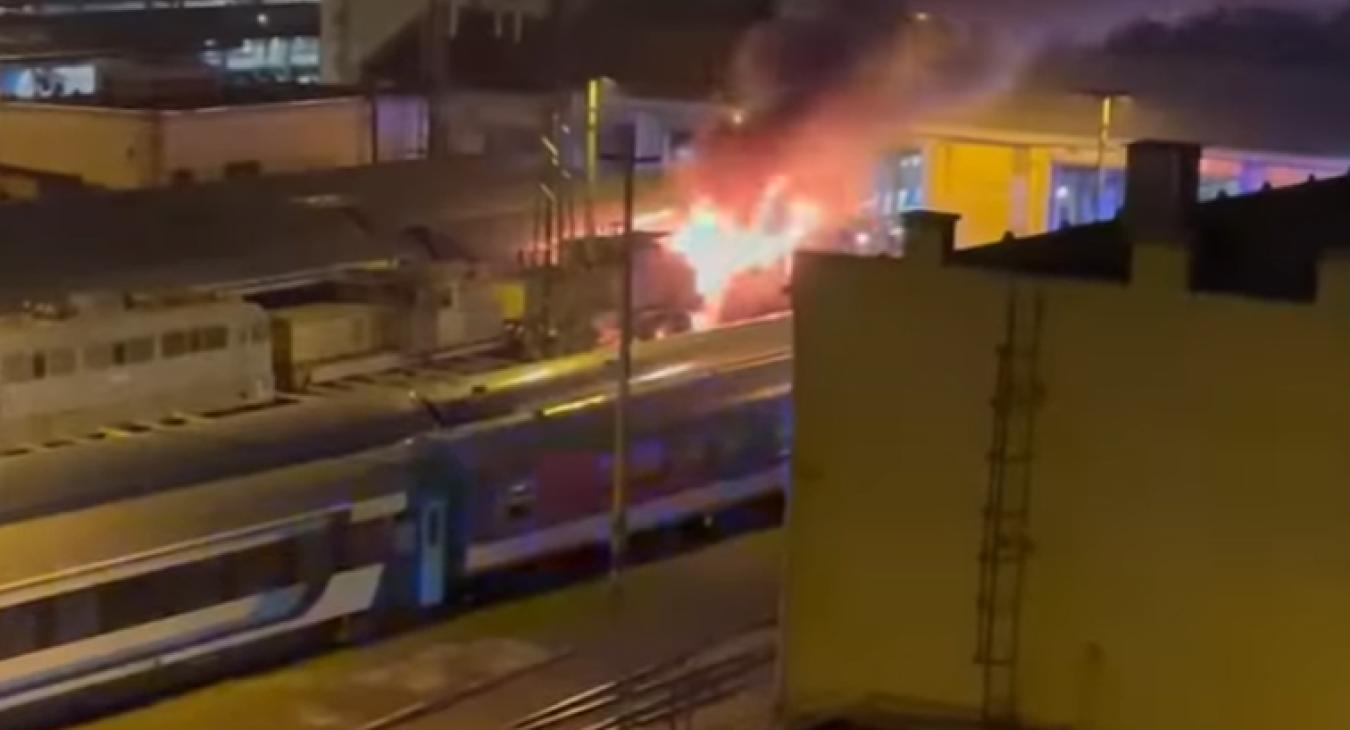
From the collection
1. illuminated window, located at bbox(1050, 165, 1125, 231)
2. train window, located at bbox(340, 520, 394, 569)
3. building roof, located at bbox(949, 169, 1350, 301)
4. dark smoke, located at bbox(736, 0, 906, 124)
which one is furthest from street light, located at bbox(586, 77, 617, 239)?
building roof, located at bbox(949, 169, 1350, 301)

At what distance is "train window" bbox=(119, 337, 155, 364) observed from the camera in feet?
68.1

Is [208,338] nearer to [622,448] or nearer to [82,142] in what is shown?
[622,448]

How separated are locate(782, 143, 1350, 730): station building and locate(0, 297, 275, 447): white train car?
860cm

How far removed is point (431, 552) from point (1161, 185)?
942 cm

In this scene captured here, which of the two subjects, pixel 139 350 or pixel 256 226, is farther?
pixel 256 226

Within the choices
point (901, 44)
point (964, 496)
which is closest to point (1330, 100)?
point (901, 44)

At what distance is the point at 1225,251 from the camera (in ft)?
42.5

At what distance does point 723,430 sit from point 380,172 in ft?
20.5

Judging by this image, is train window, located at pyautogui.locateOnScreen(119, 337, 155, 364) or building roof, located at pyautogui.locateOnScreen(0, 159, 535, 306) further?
building roof, located at pyautogui.locateOnScreen(0, 159, 535, 306)

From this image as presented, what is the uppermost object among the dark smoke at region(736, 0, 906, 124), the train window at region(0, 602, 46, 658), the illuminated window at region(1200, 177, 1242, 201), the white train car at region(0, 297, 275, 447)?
the dark smoke at region(736, 0, 906, 124)

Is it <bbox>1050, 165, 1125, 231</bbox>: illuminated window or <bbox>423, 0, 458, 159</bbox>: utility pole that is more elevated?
<bbox>423, 0, 458, 159</bbox>: utility pole

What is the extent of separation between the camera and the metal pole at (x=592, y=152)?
91.1 feet

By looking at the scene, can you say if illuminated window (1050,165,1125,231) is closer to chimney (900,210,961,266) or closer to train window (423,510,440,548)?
train window (423,510,440,548)

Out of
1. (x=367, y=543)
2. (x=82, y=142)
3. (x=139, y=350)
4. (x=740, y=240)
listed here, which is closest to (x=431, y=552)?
(x=367, y=543)
